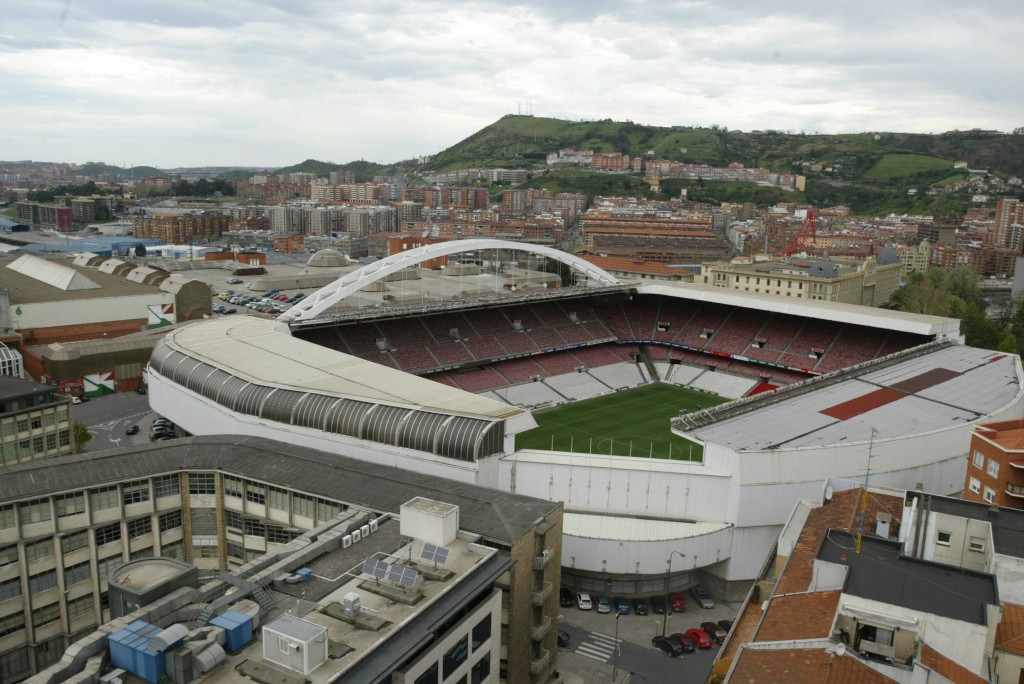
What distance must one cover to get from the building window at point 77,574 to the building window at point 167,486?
2.83 metres

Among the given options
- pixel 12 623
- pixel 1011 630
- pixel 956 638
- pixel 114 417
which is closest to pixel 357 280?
pixel 114 417

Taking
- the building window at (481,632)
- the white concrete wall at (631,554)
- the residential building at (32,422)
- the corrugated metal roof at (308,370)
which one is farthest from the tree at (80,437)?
the building window at (481,632)

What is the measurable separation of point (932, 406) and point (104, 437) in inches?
1717

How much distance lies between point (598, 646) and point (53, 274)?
Answer: 6341cm

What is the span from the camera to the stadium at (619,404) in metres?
28.6

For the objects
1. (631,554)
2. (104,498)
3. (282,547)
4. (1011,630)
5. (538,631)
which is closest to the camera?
(1011,630)

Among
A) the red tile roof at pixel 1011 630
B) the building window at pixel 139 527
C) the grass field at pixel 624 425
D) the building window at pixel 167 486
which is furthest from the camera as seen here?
the grass field at pixel 624 425

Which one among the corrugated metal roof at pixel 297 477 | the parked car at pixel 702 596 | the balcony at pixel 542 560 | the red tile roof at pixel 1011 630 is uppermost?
the corrugated metal roof at pixel 297 477

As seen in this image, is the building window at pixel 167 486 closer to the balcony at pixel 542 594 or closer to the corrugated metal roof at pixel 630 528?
the balcony at pixel 542 594

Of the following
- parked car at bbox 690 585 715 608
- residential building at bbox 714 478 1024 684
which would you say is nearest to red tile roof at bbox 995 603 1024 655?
residential building at bbox 714 478 1024 684

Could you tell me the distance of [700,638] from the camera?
998 inches

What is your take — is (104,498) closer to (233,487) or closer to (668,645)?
(233,487)

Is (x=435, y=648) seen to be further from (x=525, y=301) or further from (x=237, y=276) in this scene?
(x=237, y=276)

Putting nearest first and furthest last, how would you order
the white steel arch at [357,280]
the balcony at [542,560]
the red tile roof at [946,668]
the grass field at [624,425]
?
the red tile roof at [946,668], the balcony at [542,560], the grass field at [624,425], the white steel arch at [357,280]
